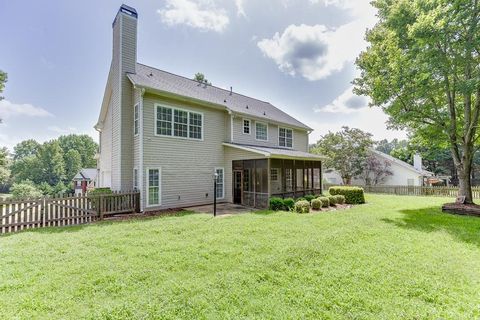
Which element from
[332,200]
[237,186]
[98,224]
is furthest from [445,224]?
[98,224]

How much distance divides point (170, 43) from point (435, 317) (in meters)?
17.4

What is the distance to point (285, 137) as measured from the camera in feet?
61.5

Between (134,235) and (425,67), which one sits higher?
(425,67)

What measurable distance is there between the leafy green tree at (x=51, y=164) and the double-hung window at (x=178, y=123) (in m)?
63.2

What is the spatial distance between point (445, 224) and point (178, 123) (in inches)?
501

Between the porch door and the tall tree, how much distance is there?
9044 mm

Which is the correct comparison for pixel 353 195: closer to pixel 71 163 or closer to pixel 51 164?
pixel 71 163

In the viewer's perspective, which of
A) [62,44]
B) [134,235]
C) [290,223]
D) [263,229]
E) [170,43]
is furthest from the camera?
[170,43]

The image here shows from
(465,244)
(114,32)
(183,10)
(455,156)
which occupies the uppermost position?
(183,10)

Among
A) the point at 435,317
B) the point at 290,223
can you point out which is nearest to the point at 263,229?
the point at 290,223

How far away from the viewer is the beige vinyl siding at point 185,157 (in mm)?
11367

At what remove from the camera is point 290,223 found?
→ 855 cm

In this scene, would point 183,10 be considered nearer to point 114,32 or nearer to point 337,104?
point 114,32

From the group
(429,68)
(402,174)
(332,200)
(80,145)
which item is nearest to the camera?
(429,68)
